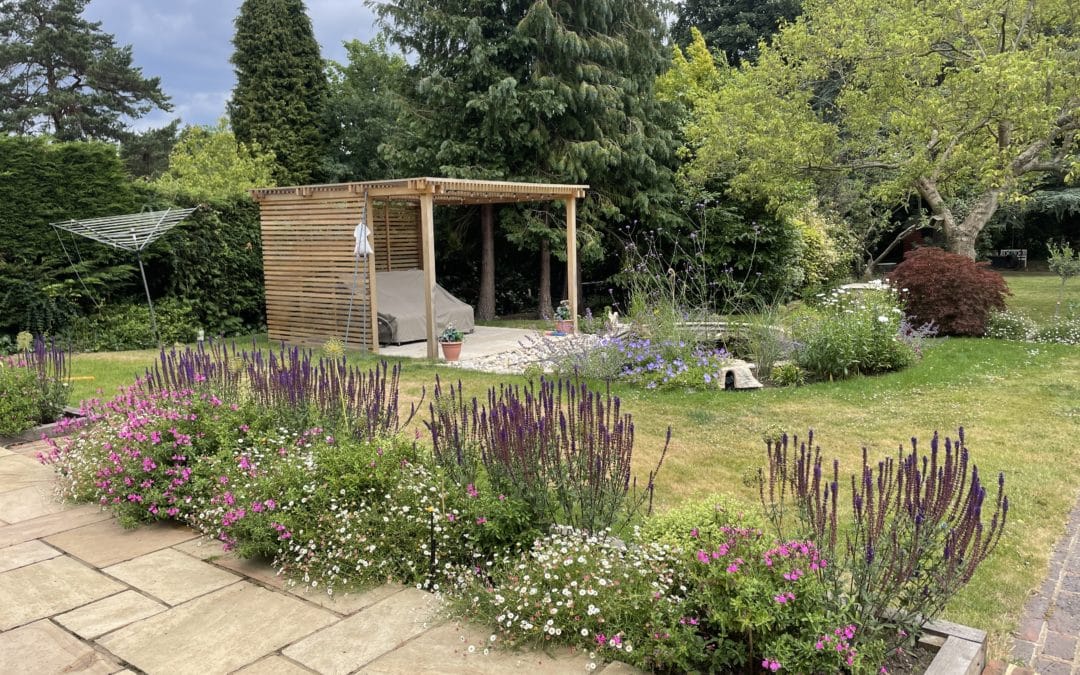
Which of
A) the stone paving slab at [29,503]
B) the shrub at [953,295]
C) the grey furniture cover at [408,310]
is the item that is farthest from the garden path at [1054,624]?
the grey furniture cover at [408,310]

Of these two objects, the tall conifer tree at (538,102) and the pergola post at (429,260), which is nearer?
the pergola post at (429,260)

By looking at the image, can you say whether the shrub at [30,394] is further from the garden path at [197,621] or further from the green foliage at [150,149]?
the green foliage at [150,149]

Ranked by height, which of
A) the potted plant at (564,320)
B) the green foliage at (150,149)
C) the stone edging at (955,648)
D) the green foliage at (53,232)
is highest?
the green foliage at (150,149)

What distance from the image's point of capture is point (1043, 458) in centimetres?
470

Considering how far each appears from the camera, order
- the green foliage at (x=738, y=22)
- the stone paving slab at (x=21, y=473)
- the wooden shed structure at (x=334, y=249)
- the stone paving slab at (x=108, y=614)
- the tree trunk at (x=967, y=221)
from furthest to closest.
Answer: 1. the green foliage at (x=738, y=22)
2. the tree trunk at (x=967, y=221)
3. the wooden shed structure at (x=334, y=249)
4. the stone paving slab at (x=21, y=473)
5. the stone paving slab at (x=108, y=614)

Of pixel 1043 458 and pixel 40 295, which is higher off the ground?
pixel 40 295

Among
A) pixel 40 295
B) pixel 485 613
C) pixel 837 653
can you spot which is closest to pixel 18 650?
pixel 485 613

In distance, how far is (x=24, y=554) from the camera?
3414 mm

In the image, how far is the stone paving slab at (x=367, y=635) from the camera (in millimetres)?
2428

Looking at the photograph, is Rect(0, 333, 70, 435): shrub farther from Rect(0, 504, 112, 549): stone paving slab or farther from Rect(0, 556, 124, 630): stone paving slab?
Rect(0, 556, 124, 630): stone paving slab

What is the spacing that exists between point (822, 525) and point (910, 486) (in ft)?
1.06

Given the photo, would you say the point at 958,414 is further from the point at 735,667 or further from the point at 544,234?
the point at 544,234

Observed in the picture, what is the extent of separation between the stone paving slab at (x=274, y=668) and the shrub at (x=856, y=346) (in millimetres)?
6039

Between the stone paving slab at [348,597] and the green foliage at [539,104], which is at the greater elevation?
the green foliage at [539,104]
